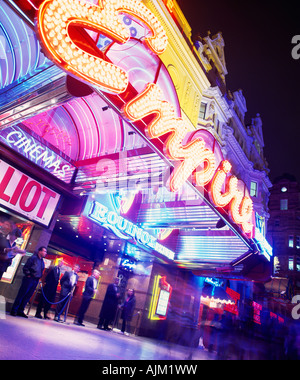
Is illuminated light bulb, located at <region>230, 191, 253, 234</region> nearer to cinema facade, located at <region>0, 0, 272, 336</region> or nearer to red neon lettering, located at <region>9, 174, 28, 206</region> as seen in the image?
cinema facade, located at <region>0, 0, 272, 336</region>

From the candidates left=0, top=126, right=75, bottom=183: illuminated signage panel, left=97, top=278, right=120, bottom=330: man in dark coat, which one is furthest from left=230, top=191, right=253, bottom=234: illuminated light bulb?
left=97, top=278, right=120, bottom=330: man in dark coat

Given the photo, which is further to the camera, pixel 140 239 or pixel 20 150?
pixel 140 239

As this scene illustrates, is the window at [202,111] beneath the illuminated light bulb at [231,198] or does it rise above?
above

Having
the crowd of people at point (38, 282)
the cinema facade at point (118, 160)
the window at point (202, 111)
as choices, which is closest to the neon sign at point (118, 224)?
the cinema facade at point (118, 160)

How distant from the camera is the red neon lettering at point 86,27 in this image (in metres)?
3.46

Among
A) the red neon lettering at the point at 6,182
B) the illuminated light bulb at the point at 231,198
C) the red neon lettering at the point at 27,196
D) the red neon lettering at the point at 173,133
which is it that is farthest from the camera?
the illuminated light bulb at the point at 231,198

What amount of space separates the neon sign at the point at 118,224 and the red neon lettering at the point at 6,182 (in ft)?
8.47

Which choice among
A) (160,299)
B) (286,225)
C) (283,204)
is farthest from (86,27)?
(283,204)

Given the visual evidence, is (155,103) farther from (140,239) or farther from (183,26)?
(183,26)

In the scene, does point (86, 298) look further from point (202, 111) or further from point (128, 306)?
point (202, 111)

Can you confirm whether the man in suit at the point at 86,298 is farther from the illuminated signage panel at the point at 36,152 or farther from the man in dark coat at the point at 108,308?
the illuminated signage panel at the point at 36,152

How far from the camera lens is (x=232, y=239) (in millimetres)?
10898
